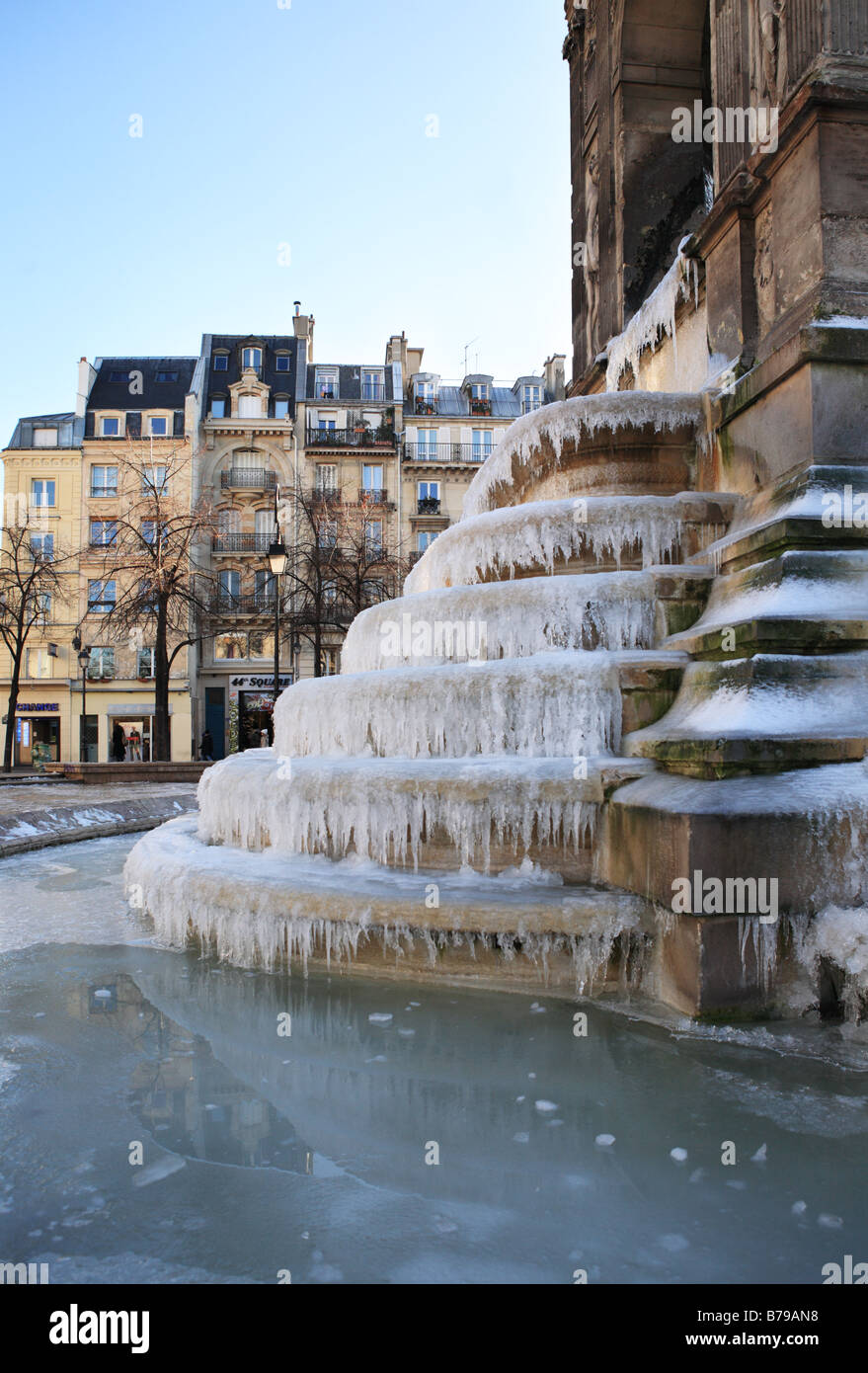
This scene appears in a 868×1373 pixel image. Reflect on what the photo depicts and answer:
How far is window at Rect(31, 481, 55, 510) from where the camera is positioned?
42.3 meters

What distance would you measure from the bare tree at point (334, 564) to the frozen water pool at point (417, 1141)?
22363 millimetres

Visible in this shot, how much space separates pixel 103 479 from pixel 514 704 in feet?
140

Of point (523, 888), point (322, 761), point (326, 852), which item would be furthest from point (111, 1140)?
point (322, 761)

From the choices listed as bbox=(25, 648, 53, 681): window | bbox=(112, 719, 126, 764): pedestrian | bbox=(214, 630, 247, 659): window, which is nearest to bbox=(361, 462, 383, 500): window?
bbox=(214, 630, 247, 659): window

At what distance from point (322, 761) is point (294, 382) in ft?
143

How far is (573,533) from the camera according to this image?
19.3 feet

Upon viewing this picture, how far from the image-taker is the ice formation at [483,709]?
14.6 feet

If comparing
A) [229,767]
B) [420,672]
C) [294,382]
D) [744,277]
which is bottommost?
[229,767]

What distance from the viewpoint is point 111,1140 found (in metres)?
2.44

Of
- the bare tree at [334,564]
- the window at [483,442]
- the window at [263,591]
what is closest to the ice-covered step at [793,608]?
the bare tree at [334,564]

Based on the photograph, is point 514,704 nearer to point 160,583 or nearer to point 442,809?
point 442,809

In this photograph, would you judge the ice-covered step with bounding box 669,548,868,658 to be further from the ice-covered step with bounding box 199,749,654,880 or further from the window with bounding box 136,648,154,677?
the window with bounding box 136,648,154,677
